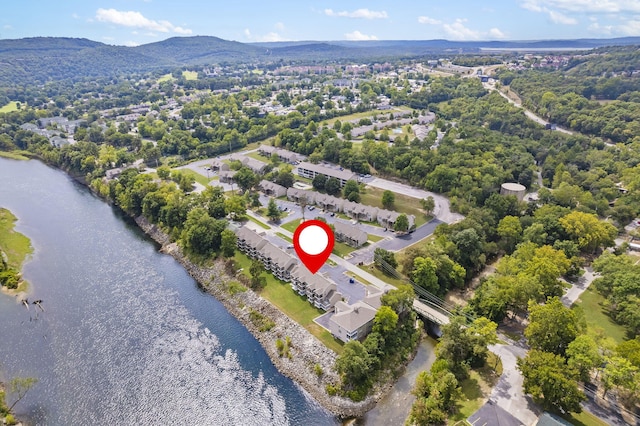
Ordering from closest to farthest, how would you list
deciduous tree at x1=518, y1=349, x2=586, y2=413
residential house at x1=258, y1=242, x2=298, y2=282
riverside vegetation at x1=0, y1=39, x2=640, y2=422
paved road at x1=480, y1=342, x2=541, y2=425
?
deciduous tree at x1=518, y1=349, x2=586, y2=413
paved road at x1=480, y1=342, x2=541, y2=425
riverside vegetation at x1=0, y1=39, x2=640, y2=422
residential house at x1=258, y1=242, x2=298, y2=282

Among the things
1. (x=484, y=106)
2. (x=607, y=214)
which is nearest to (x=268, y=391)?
(x=607, y=214)

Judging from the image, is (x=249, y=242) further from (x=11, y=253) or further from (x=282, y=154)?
(x=282, y=154)

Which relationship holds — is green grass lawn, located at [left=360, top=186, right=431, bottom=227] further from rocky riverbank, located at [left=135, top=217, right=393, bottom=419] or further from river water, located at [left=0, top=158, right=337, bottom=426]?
river water, located at [left=0, top=158, right=337, bottom=426]

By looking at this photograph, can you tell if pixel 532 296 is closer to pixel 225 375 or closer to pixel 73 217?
pixel 225 375

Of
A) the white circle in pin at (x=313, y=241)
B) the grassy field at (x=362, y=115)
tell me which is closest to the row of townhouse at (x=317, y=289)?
the white circle in pin at (x=313, y=241)

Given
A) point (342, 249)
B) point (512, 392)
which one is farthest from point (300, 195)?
point (512, 392)

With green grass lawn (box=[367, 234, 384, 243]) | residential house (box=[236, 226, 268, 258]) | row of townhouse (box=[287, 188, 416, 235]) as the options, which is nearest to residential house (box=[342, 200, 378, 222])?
row of townhouse (box=[287, 188, 416, 235])

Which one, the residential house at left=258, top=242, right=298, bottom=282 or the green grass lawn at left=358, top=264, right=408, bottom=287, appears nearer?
the green grass lawn at left=358, top=264, right=408, bottom=287
